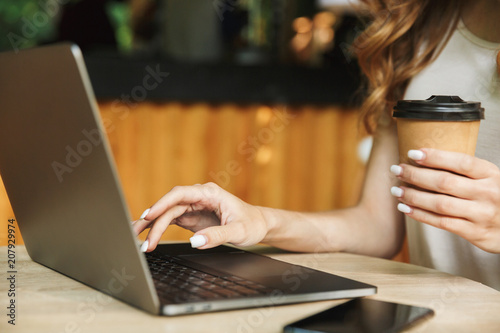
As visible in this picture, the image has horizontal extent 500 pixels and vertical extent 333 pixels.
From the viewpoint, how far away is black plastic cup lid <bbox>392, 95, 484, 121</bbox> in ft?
2.59

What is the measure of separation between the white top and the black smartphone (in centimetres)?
51

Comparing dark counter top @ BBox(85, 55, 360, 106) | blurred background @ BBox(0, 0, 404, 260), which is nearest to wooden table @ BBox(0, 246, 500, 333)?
blurred background @ BBox(0, 0, 404, 260)

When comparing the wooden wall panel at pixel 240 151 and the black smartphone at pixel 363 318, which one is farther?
the wooden wall panel at pixel 240 151

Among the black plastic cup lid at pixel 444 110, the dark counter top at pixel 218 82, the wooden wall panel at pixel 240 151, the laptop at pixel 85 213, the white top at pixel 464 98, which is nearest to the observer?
the laptop at pixel 85 213

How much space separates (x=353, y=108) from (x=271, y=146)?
0.41m

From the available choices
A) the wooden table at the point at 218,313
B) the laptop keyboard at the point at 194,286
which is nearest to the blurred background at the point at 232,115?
the wooden table at the point at 218,313

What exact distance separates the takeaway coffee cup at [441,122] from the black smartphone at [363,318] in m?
0.23

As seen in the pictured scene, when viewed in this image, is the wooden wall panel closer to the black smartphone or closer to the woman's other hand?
the woman's other hand

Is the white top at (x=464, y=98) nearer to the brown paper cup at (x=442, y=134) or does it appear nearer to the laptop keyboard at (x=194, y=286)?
the brown paper cup at (x=442, y=134)

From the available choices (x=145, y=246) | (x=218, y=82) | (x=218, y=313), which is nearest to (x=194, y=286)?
(x=218, y=313)

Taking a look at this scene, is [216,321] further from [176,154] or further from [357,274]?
[176,154]

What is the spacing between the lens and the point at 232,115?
2555 mm

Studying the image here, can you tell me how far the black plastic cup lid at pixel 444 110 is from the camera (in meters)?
0.79

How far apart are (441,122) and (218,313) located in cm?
38
